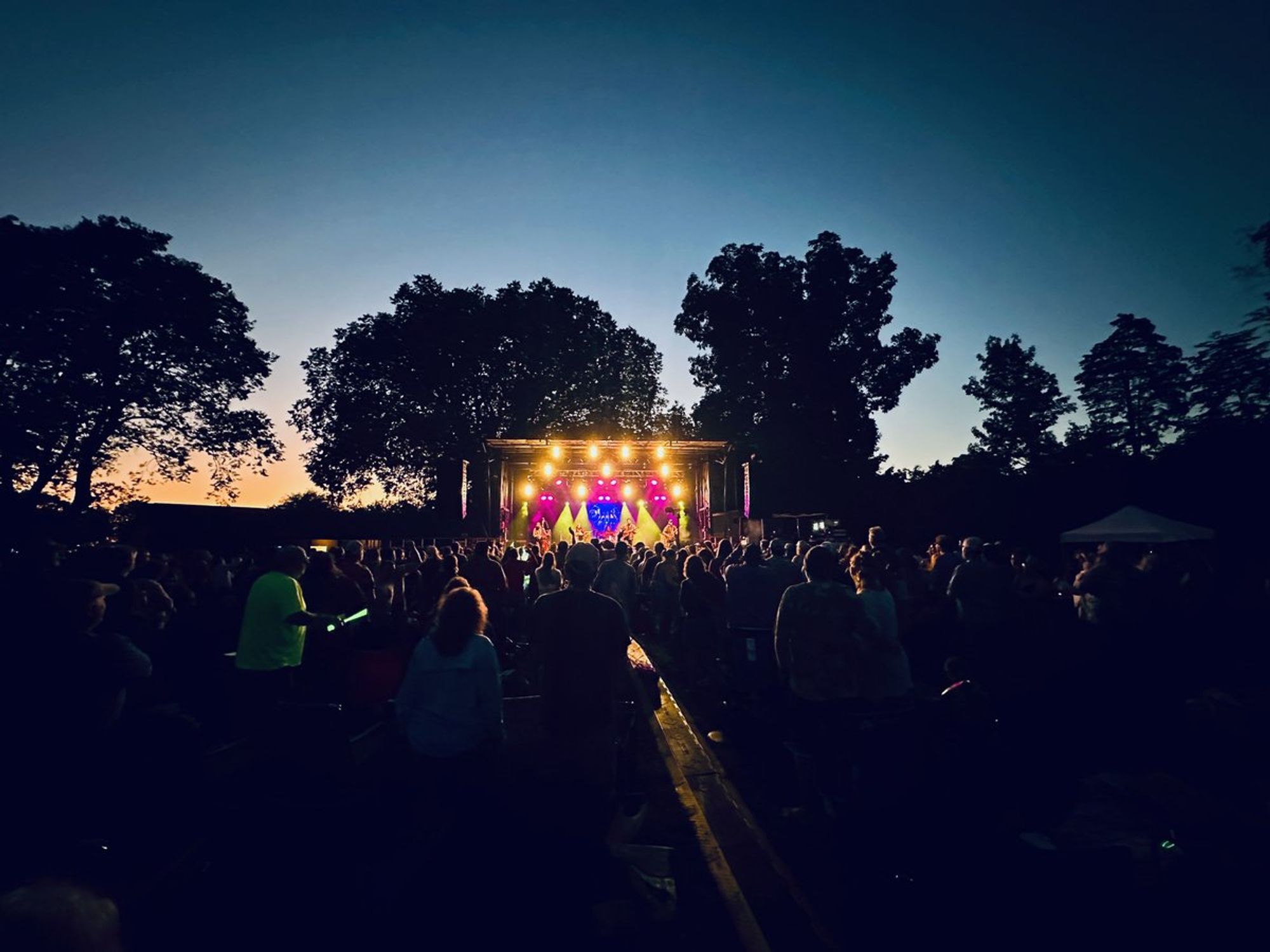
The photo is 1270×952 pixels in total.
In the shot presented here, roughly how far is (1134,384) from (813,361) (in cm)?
2830

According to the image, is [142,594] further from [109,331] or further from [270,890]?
[109,331]

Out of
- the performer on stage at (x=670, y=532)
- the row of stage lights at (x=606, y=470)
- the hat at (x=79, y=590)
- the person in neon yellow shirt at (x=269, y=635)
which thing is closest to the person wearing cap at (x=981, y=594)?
the person in neon yellow shirt at (x=269, y=635)

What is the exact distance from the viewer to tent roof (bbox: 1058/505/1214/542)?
13.4m

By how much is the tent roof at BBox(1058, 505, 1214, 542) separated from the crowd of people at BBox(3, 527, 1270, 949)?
4.54 m

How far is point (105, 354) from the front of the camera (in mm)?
24922

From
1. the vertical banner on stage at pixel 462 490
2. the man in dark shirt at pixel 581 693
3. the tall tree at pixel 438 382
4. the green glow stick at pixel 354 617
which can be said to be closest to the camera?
the man in dark shirt at pixel 581 693

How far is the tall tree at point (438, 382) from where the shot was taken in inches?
1219

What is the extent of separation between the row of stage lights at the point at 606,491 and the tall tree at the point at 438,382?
773 cm

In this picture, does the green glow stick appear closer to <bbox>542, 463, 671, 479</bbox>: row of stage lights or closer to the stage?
the stage

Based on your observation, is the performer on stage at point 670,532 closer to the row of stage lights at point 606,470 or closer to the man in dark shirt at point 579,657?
the row of stage lights at point 606,470

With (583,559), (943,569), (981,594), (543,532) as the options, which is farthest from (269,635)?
(543,532)

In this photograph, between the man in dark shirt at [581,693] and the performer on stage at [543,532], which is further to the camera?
the performer on stage at [543,532]

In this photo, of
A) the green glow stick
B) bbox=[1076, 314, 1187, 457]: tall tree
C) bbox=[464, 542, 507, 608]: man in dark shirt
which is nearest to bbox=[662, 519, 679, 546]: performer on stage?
bbox=[464, 542, 507, 608]: man in dark shirt

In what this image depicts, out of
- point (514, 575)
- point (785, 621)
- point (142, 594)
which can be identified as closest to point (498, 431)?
point (514, 575)
